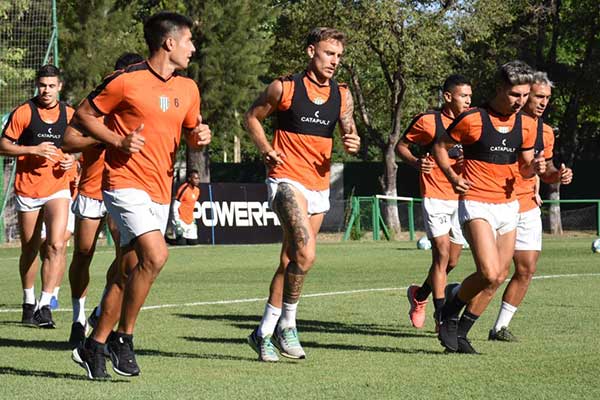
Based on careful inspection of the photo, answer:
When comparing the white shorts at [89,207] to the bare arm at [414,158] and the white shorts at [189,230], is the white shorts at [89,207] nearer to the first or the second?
the bare arm at [414,158]

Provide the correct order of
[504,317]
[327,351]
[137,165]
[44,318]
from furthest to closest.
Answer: [44,318]
[504,317]
[327,351]
[137,165]

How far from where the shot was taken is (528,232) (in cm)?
1114

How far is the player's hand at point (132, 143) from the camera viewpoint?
7832 mm

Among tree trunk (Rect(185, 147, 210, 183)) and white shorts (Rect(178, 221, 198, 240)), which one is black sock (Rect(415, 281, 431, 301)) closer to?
white shorts (Rect(178, 221, 198, 240))

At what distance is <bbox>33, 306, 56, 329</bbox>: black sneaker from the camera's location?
11.9m

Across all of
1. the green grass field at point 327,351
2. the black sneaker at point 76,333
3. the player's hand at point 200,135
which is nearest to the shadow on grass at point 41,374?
the green grass field at point 327,351

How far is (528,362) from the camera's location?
30.1 ft

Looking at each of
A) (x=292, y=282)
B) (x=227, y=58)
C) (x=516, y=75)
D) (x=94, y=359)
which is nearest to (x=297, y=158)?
(x=292, y=282)

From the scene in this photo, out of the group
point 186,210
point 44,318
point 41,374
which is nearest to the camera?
point 41,374

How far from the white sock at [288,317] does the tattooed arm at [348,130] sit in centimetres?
128

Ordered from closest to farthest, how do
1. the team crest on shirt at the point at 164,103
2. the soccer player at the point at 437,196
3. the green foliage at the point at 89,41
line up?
the team crest on shirt at the point at 164,103 < the soccer player at the point at 437,196 < the green foliage at the point at 89,41

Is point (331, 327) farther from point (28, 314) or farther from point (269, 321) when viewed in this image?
point (28, 314)

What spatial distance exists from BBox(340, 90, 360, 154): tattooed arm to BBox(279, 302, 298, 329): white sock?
128cm

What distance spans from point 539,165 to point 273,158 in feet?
7.15
